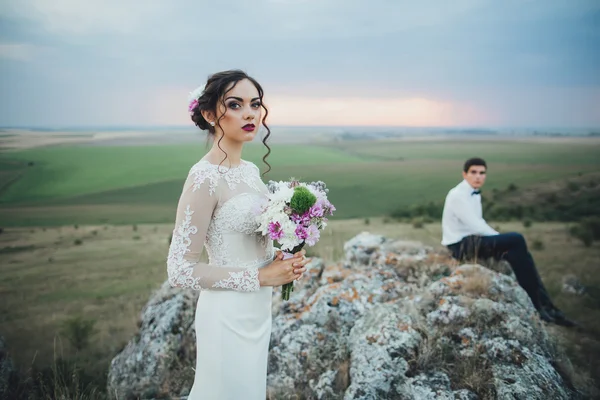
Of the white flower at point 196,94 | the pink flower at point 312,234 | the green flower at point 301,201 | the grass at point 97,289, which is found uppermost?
the white flower at point 196,94

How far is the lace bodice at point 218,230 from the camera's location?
2461 millimetres

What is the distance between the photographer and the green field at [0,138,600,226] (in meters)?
12.7

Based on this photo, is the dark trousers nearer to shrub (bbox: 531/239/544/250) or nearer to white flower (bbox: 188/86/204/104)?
white flower (bbox: 188/86/204/104)

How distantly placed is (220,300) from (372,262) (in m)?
4.64

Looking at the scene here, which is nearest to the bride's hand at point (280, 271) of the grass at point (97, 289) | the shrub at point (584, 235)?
the grass at point (97, 289)

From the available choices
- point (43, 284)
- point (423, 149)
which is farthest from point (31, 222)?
point (423, 149)

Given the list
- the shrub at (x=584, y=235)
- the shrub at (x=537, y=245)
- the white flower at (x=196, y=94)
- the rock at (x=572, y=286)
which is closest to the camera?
the white flower at (x=196, y=94)

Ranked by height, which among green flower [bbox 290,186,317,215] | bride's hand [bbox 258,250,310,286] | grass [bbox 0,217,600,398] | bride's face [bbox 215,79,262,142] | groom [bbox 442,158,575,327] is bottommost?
grass [bbox 0,217,600,398]

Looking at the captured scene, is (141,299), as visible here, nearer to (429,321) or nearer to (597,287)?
(429,321)

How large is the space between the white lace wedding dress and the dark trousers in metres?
4.87

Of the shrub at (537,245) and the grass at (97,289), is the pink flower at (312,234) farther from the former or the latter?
the shrub at (537,245)

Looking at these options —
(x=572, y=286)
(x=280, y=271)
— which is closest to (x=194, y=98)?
(x=280, y=271)

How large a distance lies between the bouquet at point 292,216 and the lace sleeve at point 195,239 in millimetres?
357

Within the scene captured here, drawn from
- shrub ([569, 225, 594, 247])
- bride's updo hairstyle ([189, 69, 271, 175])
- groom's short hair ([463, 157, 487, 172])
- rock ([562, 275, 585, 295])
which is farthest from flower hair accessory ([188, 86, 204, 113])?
shrub ([569, 225, 594, 247])
